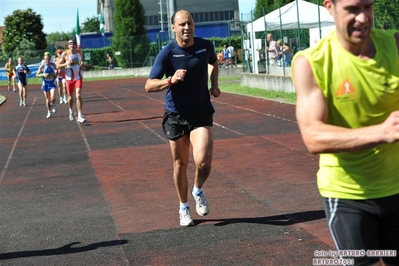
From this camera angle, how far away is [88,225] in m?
8.85

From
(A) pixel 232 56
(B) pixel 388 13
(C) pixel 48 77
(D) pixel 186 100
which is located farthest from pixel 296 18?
(A) pixel 232 56

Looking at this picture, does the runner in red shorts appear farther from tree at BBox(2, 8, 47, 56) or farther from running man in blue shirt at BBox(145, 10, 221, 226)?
tree at BBox(2, 8, 47, 56)

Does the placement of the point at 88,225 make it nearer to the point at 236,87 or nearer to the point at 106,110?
the point at 106,110

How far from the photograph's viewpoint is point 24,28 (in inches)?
3846

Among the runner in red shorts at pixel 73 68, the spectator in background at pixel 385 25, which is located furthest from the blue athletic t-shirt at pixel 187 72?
the spectator in background at pixel 385 25

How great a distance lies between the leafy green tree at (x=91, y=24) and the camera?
498 feet

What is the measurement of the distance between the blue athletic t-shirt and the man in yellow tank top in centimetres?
426

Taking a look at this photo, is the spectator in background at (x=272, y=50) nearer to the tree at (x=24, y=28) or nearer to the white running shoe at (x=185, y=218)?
the white running shoe at (x=185, y=218)

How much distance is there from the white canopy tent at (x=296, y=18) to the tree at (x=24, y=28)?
65566 mm

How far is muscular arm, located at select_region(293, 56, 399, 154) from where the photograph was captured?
3611mm

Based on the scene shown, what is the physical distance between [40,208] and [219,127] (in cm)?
893

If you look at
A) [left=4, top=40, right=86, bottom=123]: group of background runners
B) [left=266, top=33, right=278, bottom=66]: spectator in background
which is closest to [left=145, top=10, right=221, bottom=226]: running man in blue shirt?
[left=4, top=40, right=86, bottom=123]: group of background runners

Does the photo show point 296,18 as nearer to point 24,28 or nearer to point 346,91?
point 346,91

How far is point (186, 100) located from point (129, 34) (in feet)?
183
